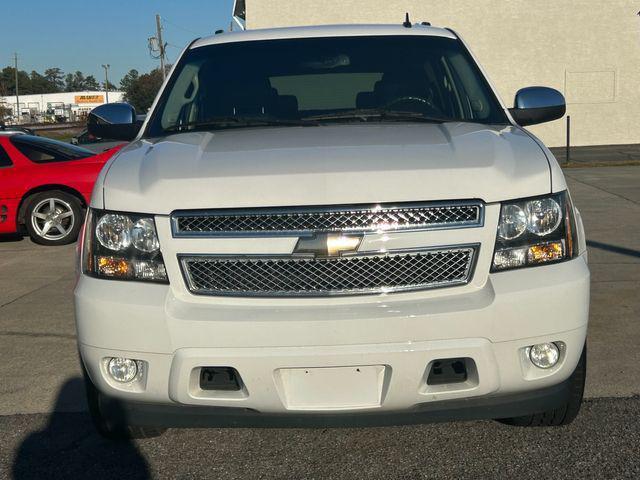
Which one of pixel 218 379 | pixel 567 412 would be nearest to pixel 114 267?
pixel 218 379

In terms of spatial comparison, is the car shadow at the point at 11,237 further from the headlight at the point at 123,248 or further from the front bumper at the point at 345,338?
the front bumper at the point at 345,338

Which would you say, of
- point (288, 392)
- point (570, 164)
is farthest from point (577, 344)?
point (570, 164)

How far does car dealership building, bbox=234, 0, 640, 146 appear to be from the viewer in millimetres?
26156

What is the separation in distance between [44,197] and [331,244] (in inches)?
296

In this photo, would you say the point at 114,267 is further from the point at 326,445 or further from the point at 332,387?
the point at 326,445

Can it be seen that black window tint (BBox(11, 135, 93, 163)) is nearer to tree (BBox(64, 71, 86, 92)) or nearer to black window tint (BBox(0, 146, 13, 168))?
black window tint (BBox(0, 146, 13, 168))

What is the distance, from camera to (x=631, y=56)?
26.3 metres

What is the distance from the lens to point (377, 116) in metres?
4.13

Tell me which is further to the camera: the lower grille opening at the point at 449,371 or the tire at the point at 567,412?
the tire at the point at 567,412

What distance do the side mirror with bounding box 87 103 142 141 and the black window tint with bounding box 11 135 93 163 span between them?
544 centimetres

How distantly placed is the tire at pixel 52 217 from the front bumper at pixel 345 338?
6955mm

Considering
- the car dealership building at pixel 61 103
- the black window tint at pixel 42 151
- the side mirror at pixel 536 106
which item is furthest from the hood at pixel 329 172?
the car dealership building at pixel 61 103

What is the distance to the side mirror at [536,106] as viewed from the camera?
4512mm

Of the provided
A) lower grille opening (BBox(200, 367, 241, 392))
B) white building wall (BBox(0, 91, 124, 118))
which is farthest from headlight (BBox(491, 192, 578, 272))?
white building wall (BBox(0, 91, 124, 118))
